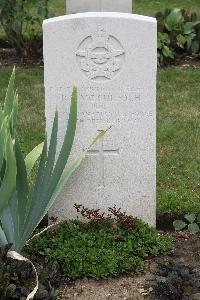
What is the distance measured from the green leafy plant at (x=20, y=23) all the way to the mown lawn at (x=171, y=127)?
0.54 meters

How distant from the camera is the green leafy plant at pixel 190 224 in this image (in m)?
4.61

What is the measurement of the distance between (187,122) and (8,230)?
3.21 metres

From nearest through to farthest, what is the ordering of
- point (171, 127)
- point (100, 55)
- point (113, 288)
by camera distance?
point (113, 288), point (100, 55), point (171, 127)

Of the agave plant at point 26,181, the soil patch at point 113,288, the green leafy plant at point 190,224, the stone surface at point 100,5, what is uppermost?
the stone surface at point 100,5

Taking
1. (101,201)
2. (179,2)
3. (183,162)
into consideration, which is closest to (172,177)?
(183,162)

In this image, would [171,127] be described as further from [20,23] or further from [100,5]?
[20,23]

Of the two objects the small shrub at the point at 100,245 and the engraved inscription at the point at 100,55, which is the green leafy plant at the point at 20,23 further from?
the small shrub at the point at 100,245

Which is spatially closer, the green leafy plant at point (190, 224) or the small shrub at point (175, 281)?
the small shrub at point (175, 281)

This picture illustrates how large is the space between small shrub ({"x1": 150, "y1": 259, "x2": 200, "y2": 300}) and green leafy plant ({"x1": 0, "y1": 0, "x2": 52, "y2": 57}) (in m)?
5.54

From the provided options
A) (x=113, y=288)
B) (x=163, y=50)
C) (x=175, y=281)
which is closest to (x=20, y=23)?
(x=163, y=50)

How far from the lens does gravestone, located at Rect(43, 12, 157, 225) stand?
4.18 metres

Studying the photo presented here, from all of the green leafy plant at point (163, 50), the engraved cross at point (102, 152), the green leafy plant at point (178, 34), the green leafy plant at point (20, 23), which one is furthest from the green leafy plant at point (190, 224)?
the green leafy plant at point (20, 23)

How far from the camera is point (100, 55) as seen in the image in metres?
4.24

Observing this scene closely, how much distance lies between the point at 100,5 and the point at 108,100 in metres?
3.48
